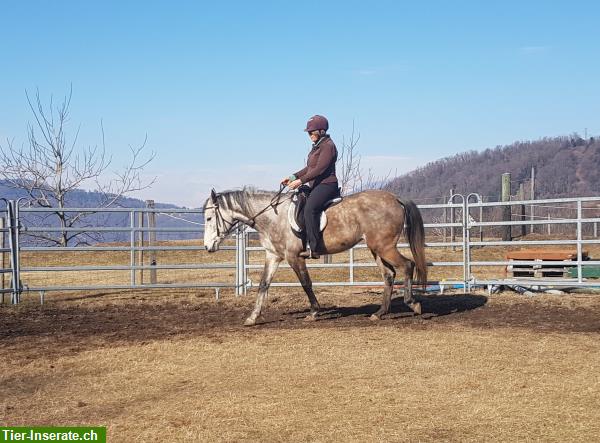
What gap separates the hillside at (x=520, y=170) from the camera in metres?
96.5

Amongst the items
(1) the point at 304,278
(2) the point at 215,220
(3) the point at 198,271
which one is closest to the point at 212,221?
(2) the point at 215,220

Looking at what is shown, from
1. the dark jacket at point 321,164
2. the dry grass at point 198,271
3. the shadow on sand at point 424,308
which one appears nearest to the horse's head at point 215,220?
the dark jacket at point 321,164

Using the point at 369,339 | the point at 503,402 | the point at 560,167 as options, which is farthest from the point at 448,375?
the point at 560,167

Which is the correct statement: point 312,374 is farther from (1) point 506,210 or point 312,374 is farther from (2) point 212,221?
(1) point 506,210

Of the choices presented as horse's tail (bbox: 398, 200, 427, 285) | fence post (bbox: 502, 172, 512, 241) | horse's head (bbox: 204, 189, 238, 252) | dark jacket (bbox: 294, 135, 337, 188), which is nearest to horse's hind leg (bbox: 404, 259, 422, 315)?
horse's tail (bbox: 398, 200, 427, 285)

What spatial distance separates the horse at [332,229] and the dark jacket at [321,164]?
0.50 metres

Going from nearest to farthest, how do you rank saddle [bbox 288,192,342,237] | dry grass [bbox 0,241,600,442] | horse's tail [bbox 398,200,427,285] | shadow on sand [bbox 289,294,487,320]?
dry grass [bbox 0,241,600,442] < saddle [bbox 288,192,342,237] < horse's tail [bbox 398,200,427,285] < shadow on sand [bbox 289,294,487,320]

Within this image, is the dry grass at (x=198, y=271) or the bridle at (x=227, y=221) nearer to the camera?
the bridle at (x=227, y=221)

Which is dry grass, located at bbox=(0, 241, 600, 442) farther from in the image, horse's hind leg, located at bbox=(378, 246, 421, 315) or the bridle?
the bridle

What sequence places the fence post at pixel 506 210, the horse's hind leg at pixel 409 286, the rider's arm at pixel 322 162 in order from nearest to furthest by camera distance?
1. the rider's arm at pixel 322 162
2. the horse's hind leg at pixel 409 286
3. the fence post at pixel 506 210

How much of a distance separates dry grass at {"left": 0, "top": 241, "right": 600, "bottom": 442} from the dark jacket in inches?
81.0

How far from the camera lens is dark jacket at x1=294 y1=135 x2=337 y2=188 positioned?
9.28 m

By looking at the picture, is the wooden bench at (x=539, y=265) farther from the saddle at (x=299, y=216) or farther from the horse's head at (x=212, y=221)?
the horse's head at (x=212, y=221)

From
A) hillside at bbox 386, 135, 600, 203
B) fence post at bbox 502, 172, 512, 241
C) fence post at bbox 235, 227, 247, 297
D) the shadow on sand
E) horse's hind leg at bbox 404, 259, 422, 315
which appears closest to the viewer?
horse's hind leg at bbox 404, 259, 422, 315
